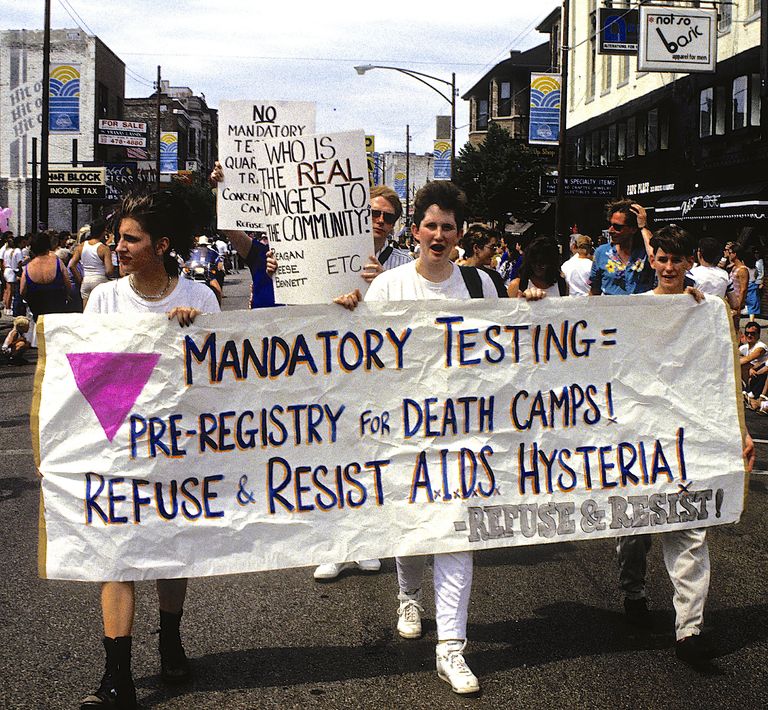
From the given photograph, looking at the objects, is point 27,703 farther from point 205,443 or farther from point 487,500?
point 487,500

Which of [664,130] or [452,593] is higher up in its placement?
[664,130]

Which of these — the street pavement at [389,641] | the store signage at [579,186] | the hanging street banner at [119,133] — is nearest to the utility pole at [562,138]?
the store signage at [579,186]

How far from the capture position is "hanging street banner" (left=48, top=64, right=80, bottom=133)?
115ft

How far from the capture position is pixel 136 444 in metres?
4.06

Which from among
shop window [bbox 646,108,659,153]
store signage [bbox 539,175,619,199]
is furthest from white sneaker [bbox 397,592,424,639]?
shop window [bbox 646,108,659,153]

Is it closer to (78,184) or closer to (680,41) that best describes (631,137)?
(680,41)

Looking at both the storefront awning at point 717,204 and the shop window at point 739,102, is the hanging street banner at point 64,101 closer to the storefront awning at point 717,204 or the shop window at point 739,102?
the storefront awning at point 717,204

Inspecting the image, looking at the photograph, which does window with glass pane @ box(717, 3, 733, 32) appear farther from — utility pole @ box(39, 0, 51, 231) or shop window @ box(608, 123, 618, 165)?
utility pole @ box(39, 0, 51, 231)

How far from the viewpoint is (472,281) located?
4570mm

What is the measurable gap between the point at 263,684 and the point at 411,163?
121 m

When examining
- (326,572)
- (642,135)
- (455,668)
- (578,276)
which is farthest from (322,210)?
(642,135)

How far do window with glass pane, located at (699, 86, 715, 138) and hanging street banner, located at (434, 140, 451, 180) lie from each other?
19218 millimetres

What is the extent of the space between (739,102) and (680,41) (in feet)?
17.1

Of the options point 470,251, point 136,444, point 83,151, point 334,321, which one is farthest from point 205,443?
point 83,151
